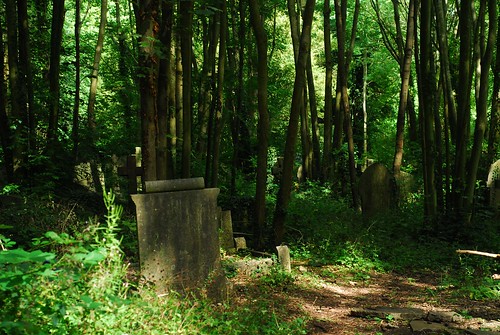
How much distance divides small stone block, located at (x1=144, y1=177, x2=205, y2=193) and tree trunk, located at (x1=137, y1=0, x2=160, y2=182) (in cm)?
155

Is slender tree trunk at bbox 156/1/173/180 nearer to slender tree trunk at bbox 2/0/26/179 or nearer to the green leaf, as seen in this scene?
slender tree trunk at bbox 2/0/26/179

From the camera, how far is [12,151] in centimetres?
1054

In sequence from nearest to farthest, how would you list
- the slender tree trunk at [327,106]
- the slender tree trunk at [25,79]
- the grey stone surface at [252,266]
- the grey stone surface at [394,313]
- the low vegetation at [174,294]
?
1. the low vegetation at [174,294]
2. the grey stone surface at [394,313]
3. the grey stone surface at [252,266]
4. the slender tree trunk at [25,79]
5. the slender tree trunk at [327,106]

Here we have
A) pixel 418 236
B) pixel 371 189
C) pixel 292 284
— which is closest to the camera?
pixel 292 284

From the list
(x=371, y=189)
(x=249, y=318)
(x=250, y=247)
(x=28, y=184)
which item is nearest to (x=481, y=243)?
Answer: (x=371, y=189)

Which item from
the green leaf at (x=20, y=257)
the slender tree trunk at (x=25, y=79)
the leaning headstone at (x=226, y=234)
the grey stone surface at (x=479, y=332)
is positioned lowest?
the grey stone surface at (x=479, y=332)

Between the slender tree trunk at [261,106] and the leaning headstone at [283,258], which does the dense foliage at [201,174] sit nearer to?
the slender tree trunk at [261,106]

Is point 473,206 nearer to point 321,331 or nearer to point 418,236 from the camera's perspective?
point 418,236

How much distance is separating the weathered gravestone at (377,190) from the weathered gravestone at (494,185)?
205 centimetres

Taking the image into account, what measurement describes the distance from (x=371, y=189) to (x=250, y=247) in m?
4.12

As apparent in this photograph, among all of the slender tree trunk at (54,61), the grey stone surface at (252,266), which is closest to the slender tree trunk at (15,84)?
the slender tree trunk at (54,61)

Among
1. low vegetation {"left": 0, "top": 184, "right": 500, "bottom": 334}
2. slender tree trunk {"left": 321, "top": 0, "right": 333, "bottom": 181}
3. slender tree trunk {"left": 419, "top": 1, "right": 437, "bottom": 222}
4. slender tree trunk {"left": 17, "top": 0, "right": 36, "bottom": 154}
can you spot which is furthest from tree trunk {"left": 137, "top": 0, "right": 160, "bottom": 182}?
slender tree trunk {"left": 321, "top": 0, "right": 333, "bottom": 181}

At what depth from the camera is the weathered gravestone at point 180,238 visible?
5.41 meters

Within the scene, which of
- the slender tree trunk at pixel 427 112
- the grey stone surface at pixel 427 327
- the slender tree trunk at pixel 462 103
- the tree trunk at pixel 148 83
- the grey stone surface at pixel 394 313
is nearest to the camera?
the grey stone surface at pixel 427 327
